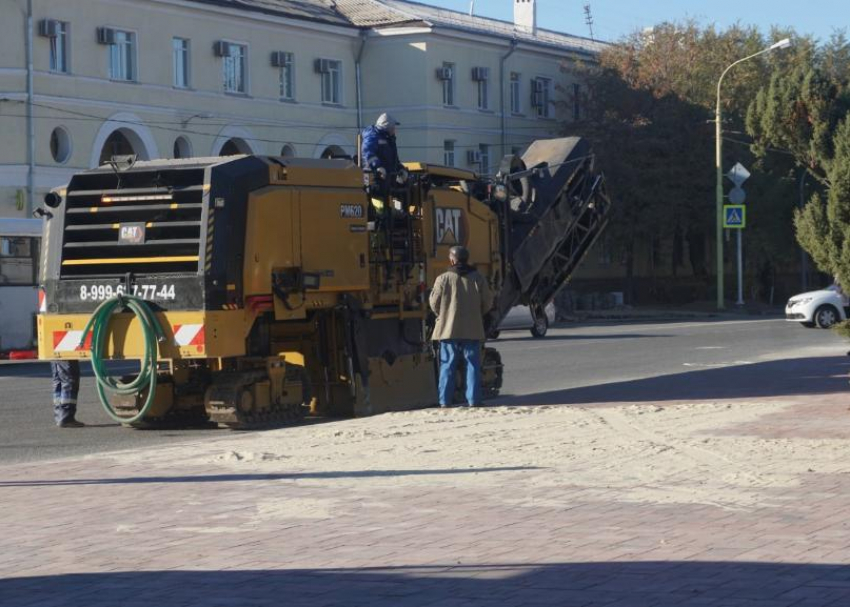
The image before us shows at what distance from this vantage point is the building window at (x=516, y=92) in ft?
194

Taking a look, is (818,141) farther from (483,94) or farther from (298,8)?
(483,94)

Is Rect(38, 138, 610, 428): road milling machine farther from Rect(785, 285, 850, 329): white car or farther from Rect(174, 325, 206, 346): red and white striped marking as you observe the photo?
Rect(785, 285, 850, 329): white car

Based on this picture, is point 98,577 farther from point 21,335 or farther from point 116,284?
point 21,335

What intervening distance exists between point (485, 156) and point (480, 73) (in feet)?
10.7

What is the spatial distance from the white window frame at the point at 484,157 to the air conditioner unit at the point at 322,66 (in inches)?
294

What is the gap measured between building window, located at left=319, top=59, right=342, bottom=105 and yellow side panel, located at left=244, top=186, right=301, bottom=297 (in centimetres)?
3706

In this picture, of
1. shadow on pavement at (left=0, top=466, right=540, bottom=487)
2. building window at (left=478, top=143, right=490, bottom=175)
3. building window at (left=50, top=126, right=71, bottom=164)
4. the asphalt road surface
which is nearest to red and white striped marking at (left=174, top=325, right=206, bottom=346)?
the asphalt road surface

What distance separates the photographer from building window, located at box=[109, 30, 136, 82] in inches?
1724

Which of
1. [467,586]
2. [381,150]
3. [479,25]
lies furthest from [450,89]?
[467,586]

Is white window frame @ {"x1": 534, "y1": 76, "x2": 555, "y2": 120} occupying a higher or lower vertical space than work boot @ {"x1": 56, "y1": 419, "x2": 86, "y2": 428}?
higher

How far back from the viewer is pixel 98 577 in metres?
7.91

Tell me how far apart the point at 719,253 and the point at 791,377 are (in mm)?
32507

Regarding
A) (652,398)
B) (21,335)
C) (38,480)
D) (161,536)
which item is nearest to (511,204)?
(652,398)

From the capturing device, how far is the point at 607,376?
22156 millimetres
